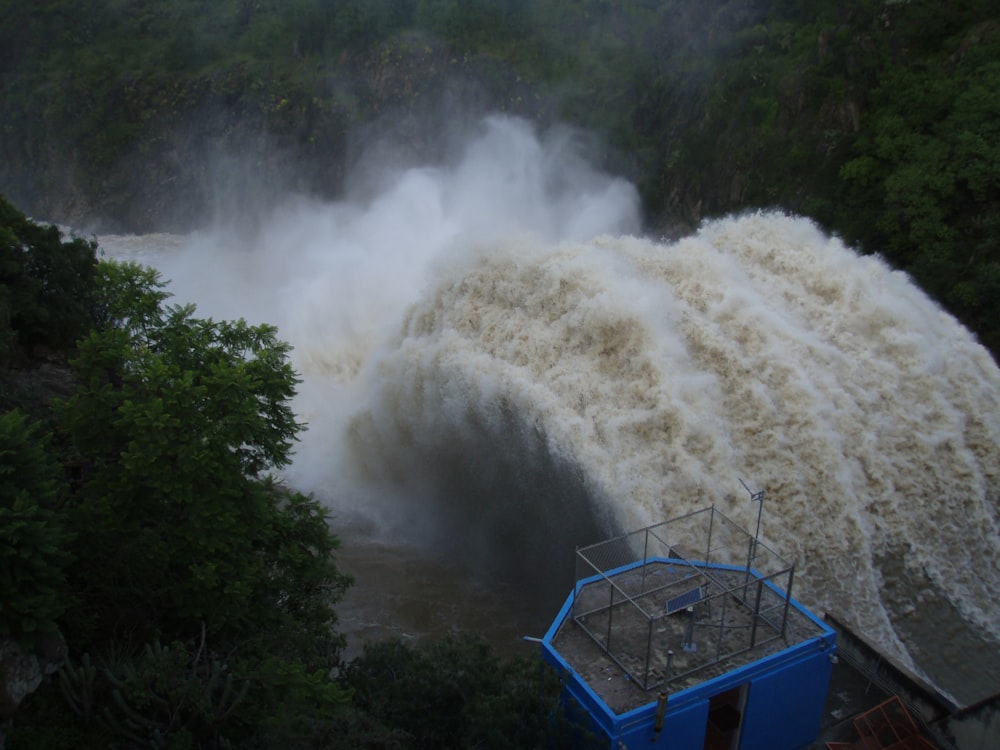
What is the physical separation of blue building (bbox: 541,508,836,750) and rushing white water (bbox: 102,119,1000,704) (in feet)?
8.85

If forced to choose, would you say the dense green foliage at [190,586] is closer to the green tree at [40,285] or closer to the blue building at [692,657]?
the blue building at [692,657]

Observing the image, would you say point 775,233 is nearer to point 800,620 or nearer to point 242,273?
point 800,620

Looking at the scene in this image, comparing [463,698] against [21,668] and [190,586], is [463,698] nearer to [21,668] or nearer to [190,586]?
[190,586]

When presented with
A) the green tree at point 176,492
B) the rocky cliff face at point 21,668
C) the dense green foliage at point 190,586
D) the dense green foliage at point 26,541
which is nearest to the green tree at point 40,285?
the dense green foliage at point 190,586

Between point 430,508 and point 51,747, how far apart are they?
911 cm

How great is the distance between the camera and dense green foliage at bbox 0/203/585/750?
27.7 feet

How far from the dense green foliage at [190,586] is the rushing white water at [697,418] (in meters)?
4.79

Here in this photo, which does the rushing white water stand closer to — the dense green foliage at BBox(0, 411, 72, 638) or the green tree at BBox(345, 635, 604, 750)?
the green tree at BBox(345, 635, 604, 750)

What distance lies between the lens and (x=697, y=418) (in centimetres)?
1426

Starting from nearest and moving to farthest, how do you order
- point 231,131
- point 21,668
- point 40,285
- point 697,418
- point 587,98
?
point 21,668, point 697,418, point 40,285, point 587,98, point 231,131

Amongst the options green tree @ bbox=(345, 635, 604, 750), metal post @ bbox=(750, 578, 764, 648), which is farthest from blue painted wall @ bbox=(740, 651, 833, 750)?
green tree @ bbox=(345, 635, 604, 750)

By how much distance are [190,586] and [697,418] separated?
27.8 feet

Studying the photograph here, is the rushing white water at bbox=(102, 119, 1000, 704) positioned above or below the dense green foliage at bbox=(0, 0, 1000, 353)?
below

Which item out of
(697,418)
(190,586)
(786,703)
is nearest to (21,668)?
(190,586)
